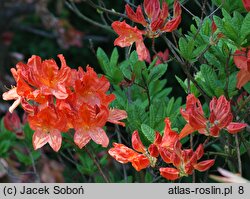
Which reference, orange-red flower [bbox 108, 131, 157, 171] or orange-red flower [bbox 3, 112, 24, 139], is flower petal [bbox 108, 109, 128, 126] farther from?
orange-red flower [bbox 3, 112, 24, 139]

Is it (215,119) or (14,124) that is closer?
(215,119)

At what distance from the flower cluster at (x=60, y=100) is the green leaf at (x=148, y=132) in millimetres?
103

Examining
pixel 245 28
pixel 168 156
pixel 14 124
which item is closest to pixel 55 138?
pixel 168 156

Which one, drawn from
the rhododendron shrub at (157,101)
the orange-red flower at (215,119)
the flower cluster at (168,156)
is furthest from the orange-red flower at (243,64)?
the flower cluster at (168,156)

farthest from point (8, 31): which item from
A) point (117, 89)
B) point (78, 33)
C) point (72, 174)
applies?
point (117, 89)

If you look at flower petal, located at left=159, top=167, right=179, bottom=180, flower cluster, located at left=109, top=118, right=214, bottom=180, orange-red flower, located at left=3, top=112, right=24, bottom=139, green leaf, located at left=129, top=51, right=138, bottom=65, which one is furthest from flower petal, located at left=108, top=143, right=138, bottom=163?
orange-red flower, located at left=3, top=112, right=24, bottom=139

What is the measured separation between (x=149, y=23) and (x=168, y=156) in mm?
377

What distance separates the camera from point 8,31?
4.51 metres

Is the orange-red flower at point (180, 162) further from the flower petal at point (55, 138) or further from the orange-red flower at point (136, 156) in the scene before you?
the flower petal at point (55, 138)

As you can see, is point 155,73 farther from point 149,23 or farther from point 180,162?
point 180,162

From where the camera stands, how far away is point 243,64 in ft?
5.56

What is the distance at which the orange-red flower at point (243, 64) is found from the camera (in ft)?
5.53

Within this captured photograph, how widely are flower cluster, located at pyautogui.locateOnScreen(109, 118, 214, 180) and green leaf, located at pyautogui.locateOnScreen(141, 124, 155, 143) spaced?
0.05 meters

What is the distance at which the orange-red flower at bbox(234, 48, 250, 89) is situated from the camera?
1.68 metres
